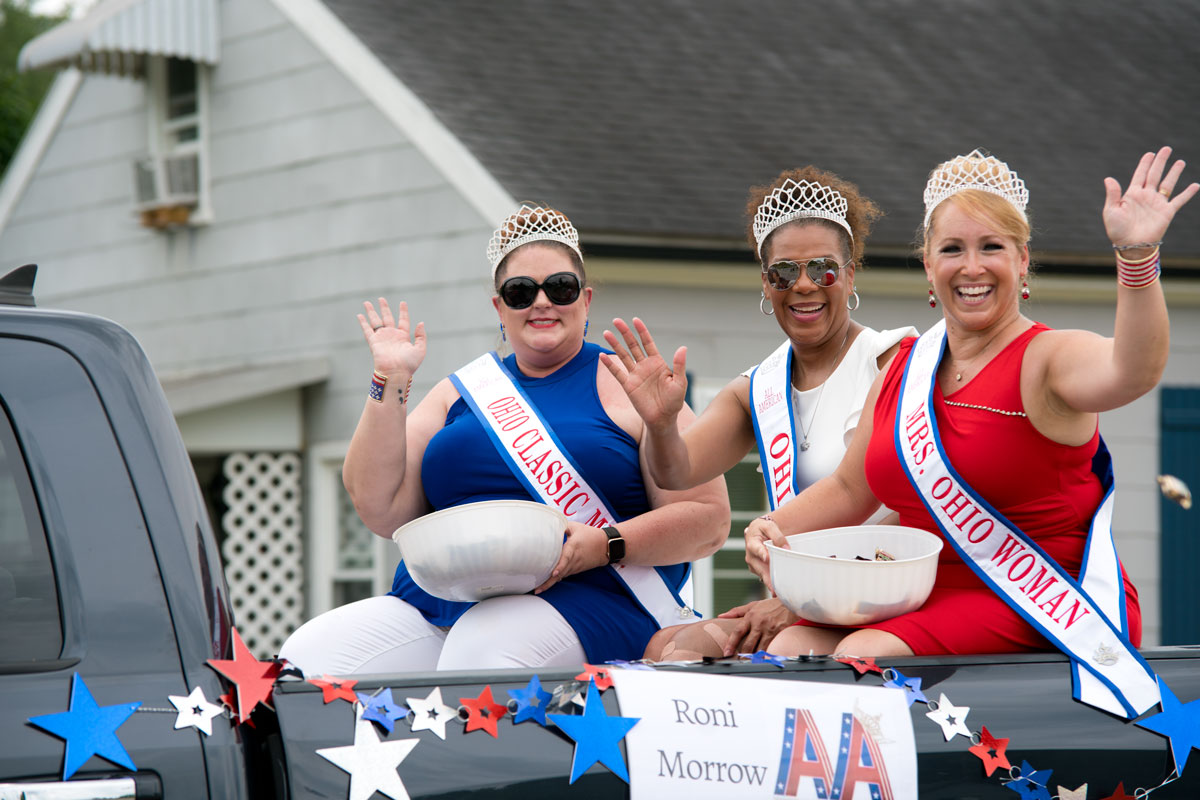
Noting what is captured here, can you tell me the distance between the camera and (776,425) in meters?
3.48

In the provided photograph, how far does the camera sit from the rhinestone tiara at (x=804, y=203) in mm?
3514

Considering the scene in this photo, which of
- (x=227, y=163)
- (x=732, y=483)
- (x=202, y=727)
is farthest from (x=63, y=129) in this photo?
(x=202, y=727)

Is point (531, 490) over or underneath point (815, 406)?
underneath

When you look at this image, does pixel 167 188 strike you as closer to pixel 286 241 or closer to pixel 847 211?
pixel 286 241

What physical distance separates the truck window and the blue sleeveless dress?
137 cm

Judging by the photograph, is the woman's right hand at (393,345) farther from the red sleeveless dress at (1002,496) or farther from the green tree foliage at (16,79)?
the green tree foliage at (16,79)

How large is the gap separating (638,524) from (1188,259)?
746 cm

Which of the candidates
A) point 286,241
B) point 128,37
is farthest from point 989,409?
point 128,37

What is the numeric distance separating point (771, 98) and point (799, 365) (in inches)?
278

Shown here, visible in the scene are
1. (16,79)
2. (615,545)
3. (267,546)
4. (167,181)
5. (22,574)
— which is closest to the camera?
(22,574)

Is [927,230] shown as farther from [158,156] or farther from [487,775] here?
[158,156]

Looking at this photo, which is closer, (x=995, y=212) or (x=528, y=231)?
(x=995, y=212)

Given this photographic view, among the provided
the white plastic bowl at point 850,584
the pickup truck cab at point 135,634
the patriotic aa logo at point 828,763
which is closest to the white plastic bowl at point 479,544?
the white plastic bowl at point 850,584

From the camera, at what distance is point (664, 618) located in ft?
11.2
